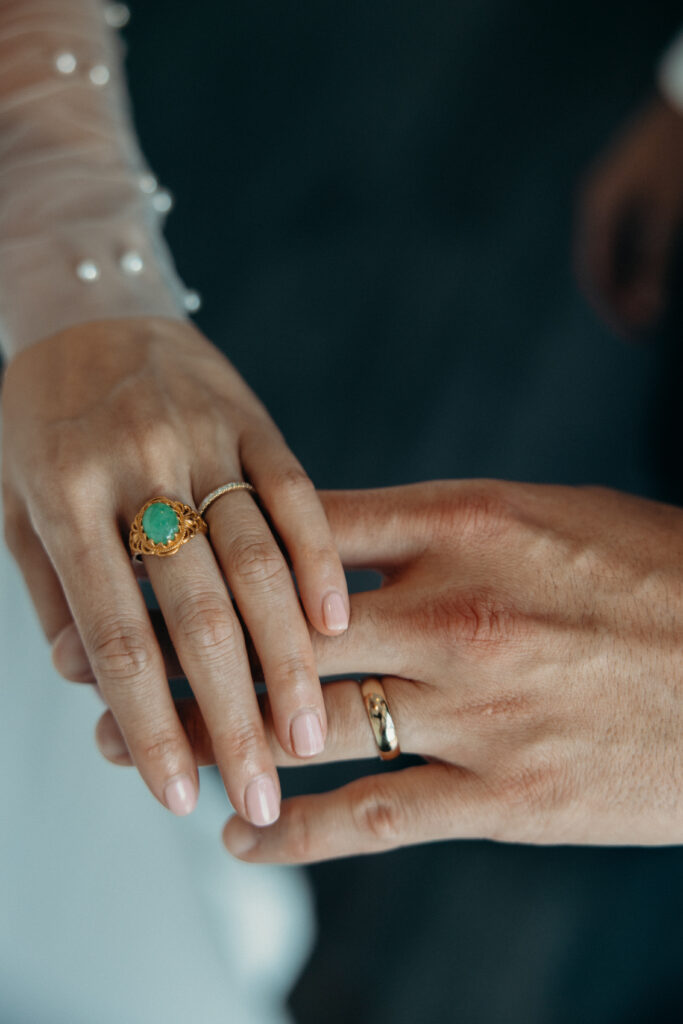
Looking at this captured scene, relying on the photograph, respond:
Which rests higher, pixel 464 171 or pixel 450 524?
pixel 464 171

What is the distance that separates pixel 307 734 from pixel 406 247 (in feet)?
4.96

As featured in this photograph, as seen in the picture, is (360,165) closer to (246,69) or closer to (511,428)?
(246,69)

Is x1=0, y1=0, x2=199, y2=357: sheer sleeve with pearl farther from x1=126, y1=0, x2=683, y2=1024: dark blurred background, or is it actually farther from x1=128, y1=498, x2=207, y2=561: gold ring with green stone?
x1=126, y1=0, x2=683, y2=1024: dark blurred background

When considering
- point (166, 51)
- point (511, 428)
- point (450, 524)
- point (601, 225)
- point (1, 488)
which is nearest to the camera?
point (450, 524)

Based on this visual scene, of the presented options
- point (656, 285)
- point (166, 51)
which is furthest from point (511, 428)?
point (166, 51)

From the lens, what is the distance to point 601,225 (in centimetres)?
166

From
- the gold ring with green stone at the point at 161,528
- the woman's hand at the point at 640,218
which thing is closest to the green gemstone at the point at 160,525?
the gold ring with green stone at the point at 161,528

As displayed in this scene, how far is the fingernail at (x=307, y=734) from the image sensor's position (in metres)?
0.77

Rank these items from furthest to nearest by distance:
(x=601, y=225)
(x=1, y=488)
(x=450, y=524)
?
(x=601, y=225) < (x=1, y=488) < (x=450, y=524)

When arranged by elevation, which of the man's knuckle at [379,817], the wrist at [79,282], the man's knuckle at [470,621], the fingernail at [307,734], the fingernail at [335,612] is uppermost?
the wrist at [79,282]

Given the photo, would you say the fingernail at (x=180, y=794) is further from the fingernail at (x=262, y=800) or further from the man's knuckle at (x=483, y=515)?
the man's knuckle at (x=483, y=515)

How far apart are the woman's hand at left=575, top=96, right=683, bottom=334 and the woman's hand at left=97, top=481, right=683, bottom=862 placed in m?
0.98

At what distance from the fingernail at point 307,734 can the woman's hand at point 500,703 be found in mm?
53

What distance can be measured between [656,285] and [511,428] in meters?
0.42
